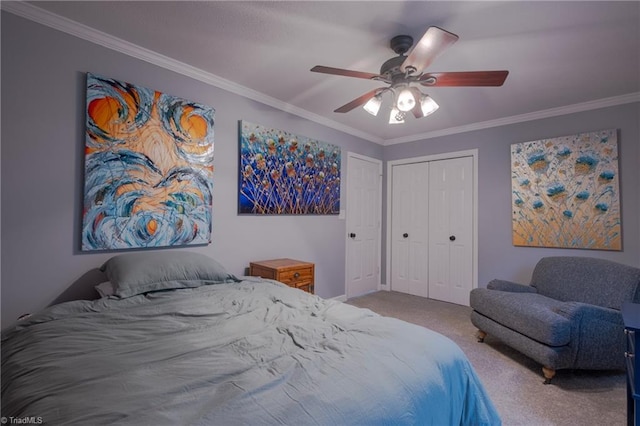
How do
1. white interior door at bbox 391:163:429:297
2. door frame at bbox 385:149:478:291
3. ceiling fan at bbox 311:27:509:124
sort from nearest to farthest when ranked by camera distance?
1. ceiling fan at bbox 311:27:509:124
2. door frame at bbox 385:149:478:291
3. white interior door at bbox 391:163:429:297

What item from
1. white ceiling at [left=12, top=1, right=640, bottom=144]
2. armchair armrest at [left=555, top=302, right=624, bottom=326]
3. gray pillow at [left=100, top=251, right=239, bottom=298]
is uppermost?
white ceiling at [left=12, top=1, right=640, bottom=144]

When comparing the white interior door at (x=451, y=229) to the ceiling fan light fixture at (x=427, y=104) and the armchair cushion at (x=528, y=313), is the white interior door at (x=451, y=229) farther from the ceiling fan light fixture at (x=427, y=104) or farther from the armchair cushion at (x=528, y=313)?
the ceiling fan light fixture at (x=427, y=104)

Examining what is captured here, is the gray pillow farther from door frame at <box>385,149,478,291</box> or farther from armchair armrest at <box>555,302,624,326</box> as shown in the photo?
door frame at <box>385,149,478,291</box>

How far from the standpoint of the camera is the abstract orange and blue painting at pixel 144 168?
2.05 metres

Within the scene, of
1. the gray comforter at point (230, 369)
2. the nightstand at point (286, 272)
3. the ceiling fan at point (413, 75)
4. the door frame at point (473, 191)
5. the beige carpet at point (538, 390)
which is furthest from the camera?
the door frame at point (473, 191)

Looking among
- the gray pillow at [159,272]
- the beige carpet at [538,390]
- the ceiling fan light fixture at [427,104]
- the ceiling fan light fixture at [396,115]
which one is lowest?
the beige carpet at [538,390]

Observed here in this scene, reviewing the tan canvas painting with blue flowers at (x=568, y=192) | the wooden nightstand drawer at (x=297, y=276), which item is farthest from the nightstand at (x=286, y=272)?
the tan canvas painting with blue flowers at (x=568, y=192)

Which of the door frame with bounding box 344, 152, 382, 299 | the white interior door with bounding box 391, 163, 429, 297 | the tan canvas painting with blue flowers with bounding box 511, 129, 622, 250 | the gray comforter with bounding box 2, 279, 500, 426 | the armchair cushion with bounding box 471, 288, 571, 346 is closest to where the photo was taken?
the gray comforter with bounding box 2, 279, 500, 426

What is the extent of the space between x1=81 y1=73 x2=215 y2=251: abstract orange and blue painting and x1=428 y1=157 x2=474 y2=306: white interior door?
10.7 ft

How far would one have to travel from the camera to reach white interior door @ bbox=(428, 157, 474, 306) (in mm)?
4031

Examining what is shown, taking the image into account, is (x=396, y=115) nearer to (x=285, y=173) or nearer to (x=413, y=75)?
(x=413, y=75)

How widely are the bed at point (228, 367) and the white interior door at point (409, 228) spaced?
3149 millimetres

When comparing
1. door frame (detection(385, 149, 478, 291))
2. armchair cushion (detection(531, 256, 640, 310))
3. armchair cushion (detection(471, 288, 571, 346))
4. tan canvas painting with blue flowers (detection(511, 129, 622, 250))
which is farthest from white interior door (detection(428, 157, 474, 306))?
armchair cushion (detection(471, 288, 571, 346))

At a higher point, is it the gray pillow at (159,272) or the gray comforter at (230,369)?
the gray pillow at (159,272)
